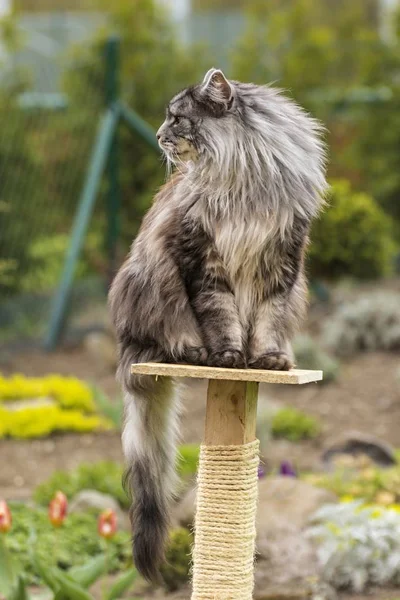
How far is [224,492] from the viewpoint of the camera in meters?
3.36

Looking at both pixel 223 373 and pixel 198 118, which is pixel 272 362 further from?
pixel 198 118

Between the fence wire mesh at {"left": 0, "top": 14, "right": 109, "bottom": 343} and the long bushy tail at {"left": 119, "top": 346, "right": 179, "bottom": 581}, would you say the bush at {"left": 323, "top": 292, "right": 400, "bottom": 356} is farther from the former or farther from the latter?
the long bushy tail at {"left": 119, "top": 346, "right": 179, "bottom": 581}

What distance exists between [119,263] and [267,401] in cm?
304

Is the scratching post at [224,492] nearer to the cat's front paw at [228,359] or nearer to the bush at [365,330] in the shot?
the cat's front paw at [228,359]

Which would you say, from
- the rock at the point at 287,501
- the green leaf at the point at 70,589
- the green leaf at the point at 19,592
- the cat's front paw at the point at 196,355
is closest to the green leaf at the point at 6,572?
the green leaf at the point at 19,592

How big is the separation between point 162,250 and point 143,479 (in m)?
0.73

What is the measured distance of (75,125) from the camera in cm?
996

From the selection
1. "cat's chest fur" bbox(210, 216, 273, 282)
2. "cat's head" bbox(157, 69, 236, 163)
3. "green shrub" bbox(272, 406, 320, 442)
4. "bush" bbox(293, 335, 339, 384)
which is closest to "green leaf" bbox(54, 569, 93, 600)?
"cat's chest fur" bbox(210, 216, 273, 282)

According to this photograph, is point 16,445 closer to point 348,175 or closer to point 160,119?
point 160,119

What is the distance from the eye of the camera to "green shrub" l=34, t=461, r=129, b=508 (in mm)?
5707

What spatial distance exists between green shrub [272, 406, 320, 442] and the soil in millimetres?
76

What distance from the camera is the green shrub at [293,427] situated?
24.1 feet

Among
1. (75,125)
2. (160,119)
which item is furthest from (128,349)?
(160,119)

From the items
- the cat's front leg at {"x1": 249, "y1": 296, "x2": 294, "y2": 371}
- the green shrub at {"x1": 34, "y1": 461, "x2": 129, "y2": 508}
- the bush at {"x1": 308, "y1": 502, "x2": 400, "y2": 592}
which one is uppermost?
the cat's front leg at {"x1": 249, "y1": 296, "x2": 294, "y2": 371}
